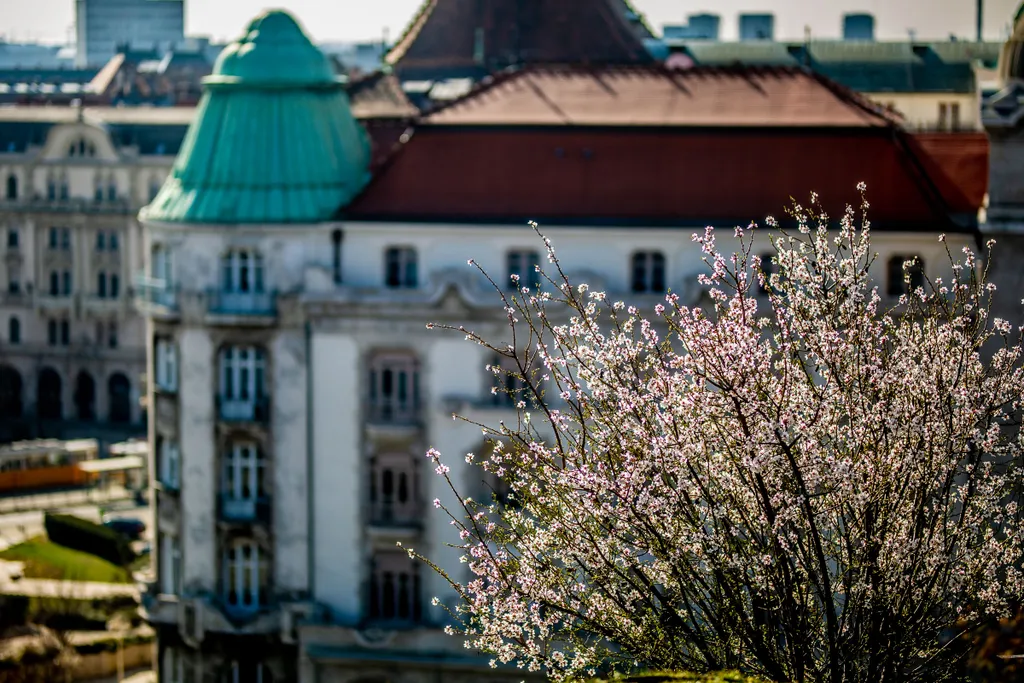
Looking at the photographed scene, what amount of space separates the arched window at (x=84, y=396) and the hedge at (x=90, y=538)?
41186 millimetres

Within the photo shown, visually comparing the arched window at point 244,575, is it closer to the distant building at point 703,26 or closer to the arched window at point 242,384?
the arched window at point 242,384

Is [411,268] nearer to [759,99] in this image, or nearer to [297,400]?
[297,400]

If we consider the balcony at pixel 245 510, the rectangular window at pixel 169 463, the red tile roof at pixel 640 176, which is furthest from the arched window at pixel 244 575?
the red tile roof at pixel 640 176

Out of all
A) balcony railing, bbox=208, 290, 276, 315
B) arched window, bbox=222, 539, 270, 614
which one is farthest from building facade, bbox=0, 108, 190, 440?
balcony railing, bbox=208, 290, 276, 315

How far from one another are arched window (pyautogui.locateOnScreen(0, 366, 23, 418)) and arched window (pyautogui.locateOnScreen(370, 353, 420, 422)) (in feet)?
249

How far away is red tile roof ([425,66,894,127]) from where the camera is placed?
6022cm

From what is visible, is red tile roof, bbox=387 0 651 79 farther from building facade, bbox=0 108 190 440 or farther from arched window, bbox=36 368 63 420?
arched window, bbox=36 368 63 420

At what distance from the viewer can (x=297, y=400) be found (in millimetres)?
61031

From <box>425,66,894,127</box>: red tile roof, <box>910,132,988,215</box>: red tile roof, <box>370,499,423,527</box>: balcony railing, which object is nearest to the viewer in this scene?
<box>910,132,988,215</box>: red tile roof

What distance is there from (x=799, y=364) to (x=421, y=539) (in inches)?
1289

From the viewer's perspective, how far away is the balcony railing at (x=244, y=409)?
61250mm

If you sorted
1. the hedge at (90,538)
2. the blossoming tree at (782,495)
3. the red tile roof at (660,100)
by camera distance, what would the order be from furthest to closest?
the hedge at (90,538) < the red tile roof at (660,100) < the blossoming tree at (782,495)

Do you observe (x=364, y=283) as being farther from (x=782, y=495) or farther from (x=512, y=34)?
(x=782, y=495)

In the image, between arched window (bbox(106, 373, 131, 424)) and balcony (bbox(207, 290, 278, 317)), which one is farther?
arched window (bbox(106, 373, 131, 424))
